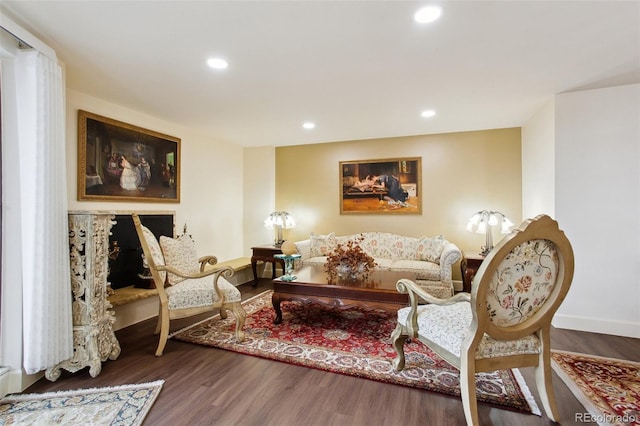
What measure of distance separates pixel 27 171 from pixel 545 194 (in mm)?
4848

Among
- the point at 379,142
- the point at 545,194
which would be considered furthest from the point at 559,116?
the point at 379,142

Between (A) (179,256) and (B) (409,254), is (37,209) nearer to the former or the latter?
(A) (179,256)

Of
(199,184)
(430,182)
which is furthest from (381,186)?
(199,184)

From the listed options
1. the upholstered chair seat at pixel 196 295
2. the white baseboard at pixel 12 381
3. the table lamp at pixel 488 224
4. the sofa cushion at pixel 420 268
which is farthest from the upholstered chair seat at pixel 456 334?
the white baseboard at pixel 12 381

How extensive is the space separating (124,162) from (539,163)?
5048 mm

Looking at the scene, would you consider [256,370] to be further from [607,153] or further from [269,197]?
[607,153]

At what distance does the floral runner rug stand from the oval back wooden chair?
535 mm

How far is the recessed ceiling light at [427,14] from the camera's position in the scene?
1744 millimetres

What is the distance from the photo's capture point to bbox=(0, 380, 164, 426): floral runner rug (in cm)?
169

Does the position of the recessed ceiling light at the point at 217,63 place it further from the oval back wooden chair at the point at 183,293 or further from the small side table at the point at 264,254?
the small side table at the point at 264,254

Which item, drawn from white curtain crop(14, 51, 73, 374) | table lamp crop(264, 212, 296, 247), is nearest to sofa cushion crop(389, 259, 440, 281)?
table lamp crop(264, 212, 296, 247)

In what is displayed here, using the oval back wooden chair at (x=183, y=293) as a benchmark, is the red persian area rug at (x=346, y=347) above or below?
below

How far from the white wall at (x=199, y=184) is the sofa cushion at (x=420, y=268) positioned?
2933 mm

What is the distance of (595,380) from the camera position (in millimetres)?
2066
